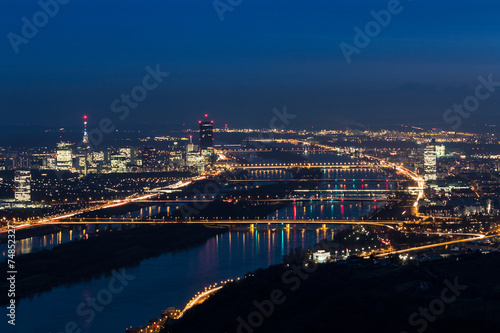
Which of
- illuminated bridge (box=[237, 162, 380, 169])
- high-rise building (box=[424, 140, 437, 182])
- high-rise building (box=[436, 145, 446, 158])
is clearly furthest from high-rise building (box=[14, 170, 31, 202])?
high-rise building (box=[436, 145, 446, 158])

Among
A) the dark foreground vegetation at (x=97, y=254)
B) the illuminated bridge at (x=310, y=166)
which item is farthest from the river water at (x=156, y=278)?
the illuminated bridge at (x=310, y=166)

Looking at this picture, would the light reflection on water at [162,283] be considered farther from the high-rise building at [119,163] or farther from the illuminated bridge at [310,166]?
the high-rise building at [119,163]

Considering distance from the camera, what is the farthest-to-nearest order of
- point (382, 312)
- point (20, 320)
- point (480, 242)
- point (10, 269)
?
point (480, 242)
point (10, 269)
point (20, 320)
point (382, 312)

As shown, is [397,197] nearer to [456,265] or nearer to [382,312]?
[456,265]

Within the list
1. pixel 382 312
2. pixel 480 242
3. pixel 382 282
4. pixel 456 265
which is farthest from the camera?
pixel 480 242

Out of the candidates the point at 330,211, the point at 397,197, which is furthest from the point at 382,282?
the point at 397,197

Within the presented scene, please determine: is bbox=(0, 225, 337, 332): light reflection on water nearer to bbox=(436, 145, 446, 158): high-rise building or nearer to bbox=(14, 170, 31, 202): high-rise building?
bbox=(14, 170, 31, 202): high-rise building

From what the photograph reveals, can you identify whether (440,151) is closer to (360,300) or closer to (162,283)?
(162,283)
